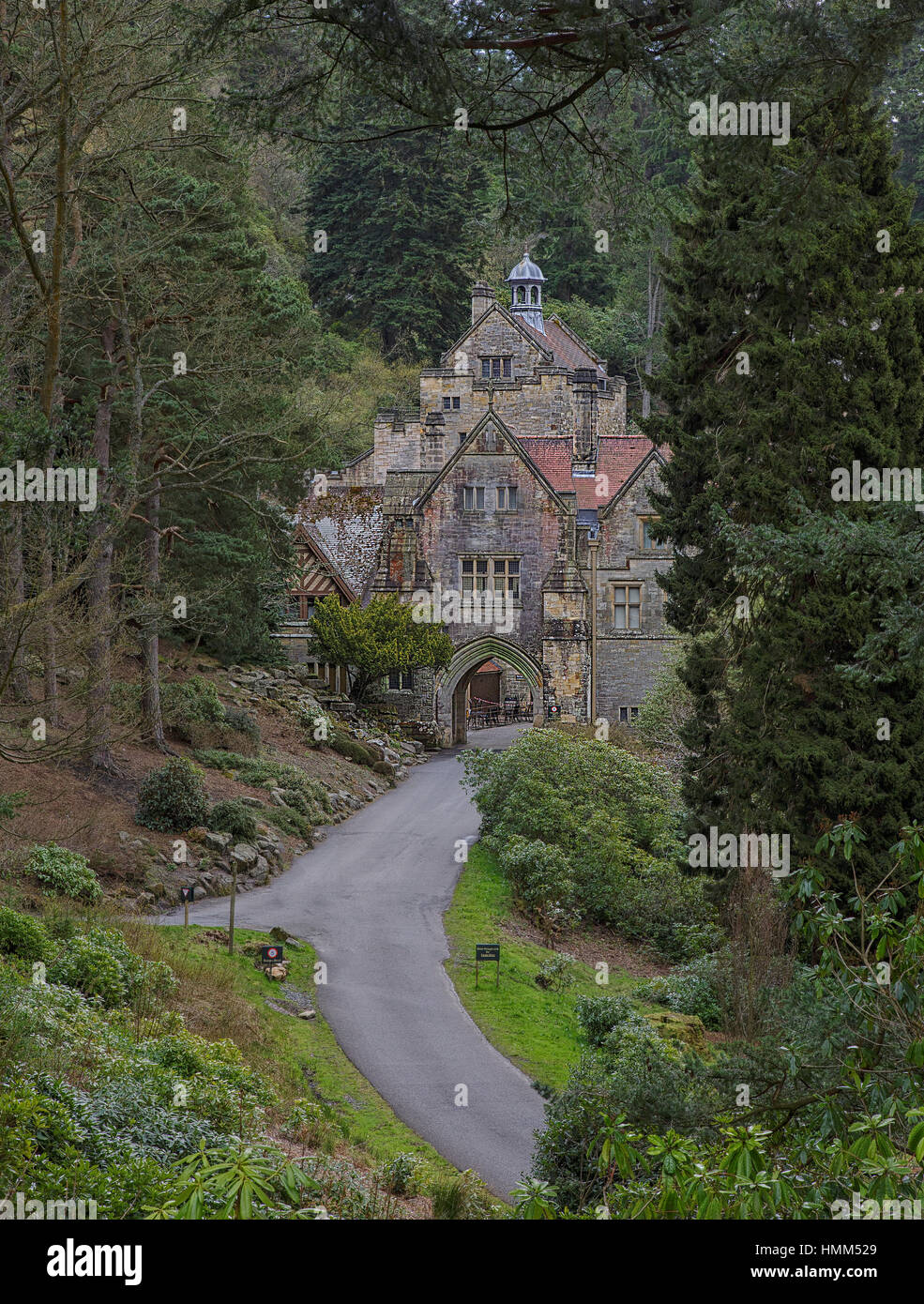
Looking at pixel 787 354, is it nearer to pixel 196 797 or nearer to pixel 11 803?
pixel 11 803

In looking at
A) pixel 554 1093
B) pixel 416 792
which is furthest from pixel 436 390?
pixel 554 1093

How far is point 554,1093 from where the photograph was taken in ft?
38.2

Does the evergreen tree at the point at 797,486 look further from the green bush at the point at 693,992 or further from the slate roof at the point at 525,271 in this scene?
the slate roof at the point at 525,271

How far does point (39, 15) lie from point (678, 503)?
10.4 metres

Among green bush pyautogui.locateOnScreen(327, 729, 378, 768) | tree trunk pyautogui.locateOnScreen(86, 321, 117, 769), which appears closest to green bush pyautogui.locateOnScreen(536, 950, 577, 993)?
tree trunk pyautogui.locateOnScreen(86, 321, 117, 769)

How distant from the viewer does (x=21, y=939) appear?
44.2ft

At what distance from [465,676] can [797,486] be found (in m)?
27.0

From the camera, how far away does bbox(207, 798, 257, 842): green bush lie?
23.3 m

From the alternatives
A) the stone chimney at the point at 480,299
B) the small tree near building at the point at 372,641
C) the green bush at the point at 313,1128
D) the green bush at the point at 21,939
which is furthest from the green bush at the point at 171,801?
the stone chimney at the point at 480,299

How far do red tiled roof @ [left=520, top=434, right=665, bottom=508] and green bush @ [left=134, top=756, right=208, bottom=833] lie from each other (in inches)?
899

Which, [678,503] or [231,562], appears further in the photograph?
[231,562]

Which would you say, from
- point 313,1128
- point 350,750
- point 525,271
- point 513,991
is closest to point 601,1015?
point 513,991

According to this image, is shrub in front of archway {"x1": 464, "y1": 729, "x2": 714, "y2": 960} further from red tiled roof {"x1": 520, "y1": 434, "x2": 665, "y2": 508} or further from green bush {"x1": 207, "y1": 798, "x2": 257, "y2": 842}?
red tiled roof {"x1": 520, "y1": 434, "x2": 665, "y2": 508}

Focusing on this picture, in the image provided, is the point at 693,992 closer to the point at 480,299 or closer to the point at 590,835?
the point at 590,835
